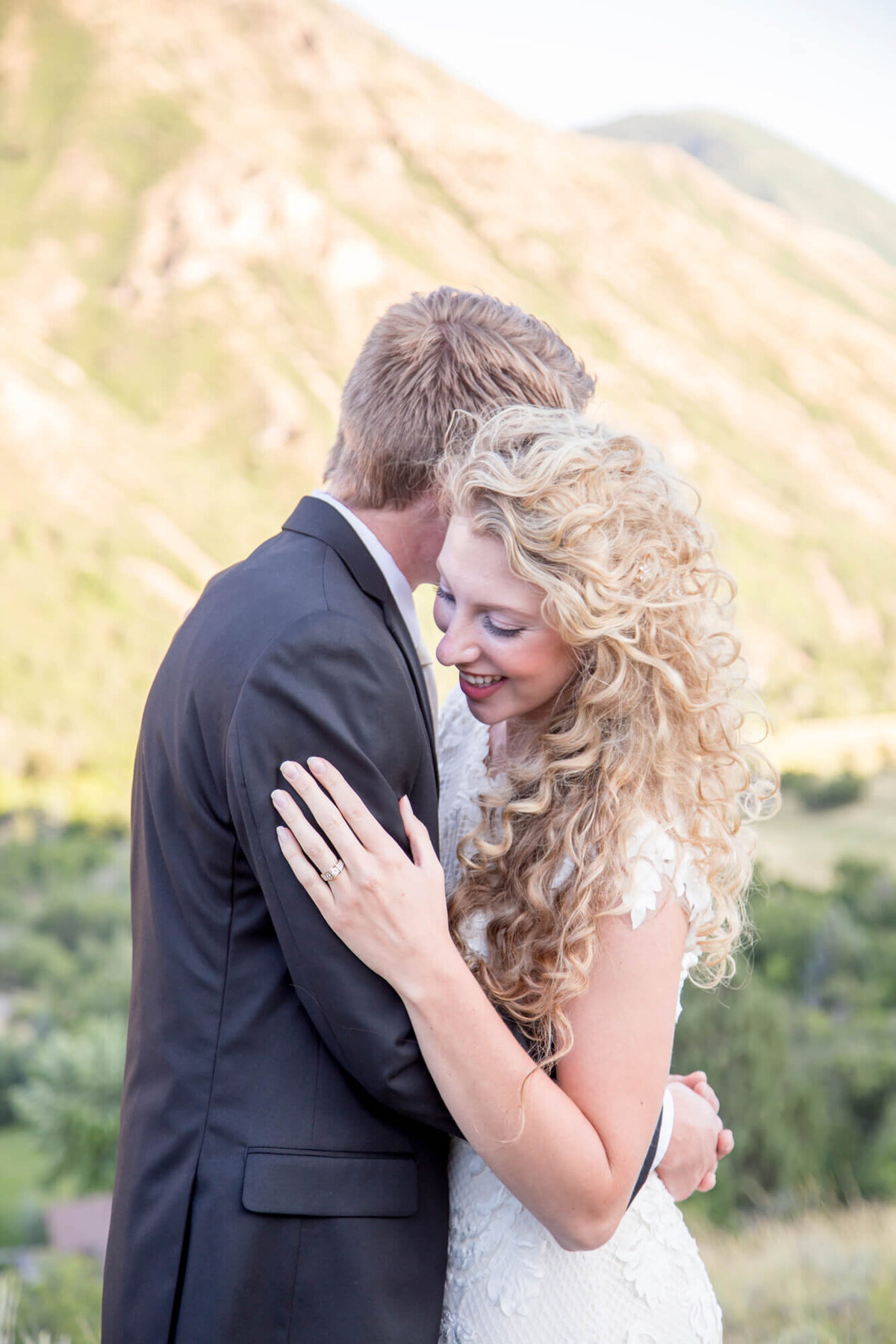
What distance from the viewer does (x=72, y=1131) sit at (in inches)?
249

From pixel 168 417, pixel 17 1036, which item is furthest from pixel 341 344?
pixel 17 1036

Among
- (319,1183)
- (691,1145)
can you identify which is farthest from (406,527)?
(691,1145)

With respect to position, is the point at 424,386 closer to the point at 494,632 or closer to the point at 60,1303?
the point at 494,632

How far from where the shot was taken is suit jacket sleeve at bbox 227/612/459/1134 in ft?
4.89

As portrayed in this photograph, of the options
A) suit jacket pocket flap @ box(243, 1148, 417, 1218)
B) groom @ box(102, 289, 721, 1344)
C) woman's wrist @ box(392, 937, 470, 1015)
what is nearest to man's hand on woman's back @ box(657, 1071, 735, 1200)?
groom @ box(102, 289, 721, 1344)

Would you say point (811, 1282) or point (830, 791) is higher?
point (811, 1282)

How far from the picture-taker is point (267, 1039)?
158cm

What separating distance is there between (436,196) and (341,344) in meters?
18.2

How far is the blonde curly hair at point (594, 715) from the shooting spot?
168cm

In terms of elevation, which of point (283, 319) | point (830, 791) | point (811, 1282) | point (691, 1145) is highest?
point (691, 1145)

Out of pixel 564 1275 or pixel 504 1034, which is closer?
pixel 504 1034

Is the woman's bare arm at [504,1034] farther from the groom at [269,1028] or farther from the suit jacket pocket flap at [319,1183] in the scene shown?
the suit jacket pocket flap at [319,1183]

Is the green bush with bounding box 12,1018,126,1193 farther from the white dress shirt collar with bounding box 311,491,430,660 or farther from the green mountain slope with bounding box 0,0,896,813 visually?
the green mountain slope with bounding box 0,0,896,813

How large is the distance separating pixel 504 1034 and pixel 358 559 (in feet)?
2.53
